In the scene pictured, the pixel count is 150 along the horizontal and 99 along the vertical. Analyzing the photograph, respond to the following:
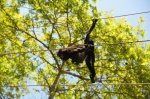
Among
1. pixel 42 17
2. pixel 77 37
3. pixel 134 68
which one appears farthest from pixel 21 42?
pixel 134 68

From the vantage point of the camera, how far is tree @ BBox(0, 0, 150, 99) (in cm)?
1393

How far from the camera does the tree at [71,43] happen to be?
45.7ft

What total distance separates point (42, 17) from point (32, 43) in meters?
2.36

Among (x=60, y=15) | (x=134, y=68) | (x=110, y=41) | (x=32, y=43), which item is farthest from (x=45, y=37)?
(x=134, y=68)

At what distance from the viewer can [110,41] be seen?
1446cm

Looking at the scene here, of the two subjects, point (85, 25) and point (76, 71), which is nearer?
point (85, 25)

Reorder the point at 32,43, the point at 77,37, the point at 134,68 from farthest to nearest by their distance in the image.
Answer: the point at 32,43 < the point at 77,37 < the point at 134,68

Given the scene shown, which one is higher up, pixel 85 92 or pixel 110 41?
pixel 110 41

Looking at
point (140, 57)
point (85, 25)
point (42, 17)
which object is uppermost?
point (42, 17)

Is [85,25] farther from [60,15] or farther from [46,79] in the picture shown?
[46,79]

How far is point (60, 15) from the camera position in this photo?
1463cm

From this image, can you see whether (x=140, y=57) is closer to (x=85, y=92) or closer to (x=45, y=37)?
(x=85, y=92)

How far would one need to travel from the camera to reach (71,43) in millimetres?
15055

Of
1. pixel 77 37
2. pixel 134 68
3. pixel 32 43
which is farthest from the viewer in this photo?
pixel 32 43
